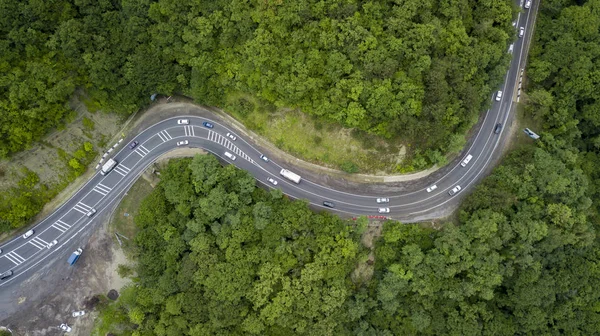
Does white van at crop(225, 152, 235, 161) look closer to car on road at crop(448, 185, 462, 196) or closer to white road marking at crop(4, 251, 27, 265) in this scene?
car on road at crop(448, 185, 462, 196)

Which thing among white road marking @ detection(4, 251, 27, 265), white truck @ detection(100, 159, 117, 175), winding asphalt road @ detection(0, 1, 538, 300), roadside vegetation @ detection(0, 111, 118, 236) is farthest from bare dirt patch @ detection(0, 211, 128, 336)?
roadside vegetation @ detection(0, 111, 118, 236)

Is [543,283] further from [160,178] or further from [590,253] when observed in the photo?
[160,178]

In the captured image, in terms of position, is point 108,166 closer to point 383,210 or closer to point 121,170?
point 121,170

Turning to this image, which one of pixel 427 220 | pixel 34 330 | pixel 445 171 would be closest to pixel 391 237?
pixel 427 220

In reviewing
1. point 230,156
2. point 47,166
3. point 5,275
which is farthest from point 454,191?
point 5,275

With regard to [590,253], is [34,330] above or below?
below

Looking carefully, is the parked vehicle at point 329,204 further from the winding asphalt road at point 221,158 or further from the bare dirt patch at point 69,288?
the bare dirt patch at point 69,288
